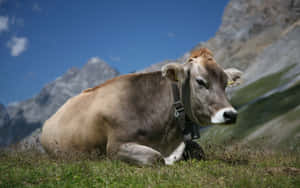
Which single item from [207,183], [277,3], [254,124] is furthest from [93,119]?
[277,3]

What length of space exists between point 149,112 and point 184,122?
969 millimetres

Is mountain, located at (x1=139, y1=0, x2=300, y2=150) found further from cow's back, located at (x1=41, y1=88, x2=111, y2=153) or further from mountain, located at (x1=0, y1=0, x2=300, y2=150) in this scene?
cow's back, located at (x1=41, y1=88, x2=111, y2=153)

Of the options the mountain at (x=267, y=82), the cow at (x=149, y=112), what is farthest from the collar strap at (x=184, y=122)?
the mountain at (x=267, y=82)

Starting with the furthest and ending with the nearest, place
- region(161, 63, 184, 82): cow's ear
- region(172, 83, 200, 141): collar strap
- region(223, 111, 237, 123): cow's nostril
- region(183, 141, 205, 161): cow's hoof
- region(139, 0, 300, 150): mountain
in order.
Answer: region(139, 0, 300, 150): mountain → region(183, 141, 205, 161): cow's hoof → region(172, 83, 200, 141): collar strap → region(161, 63, 184, 82): cow's ear → region(223, 111, 237, 123): cow's nostril

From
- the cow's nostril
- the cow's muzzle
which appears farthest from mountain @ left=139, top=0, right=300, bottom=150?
the cow's nostril

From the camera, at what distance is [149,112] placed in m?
8.31

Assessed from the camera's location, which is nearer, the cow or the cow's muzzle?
the cow's muzzle

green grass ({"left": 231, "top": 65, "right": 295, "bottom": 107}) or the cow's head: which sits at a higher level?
green grass ({"left": 231, "top": 65, "right": 295, "bottom": 107})

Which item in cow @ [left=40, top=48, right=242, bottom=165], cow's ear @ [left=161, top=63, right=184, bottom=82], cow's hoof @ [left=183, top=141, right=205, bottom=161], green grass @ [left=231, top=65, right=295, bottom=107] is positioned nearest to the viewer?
cow @ [left=40, top=48, right=242, bottom=165]

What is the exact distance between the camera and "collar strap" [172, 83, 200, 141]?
26.8 feet

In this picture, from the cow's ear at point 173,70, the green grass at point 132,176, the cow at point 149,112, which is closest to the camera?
the green grass at point 132,176

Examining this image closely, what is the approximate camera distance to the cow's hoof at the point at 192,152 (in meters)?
8.44

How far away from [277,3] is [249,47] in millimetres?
38464

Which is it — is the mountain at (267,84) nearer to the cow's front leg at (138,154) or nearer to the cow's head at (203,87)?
the cow's head at (203,87)
